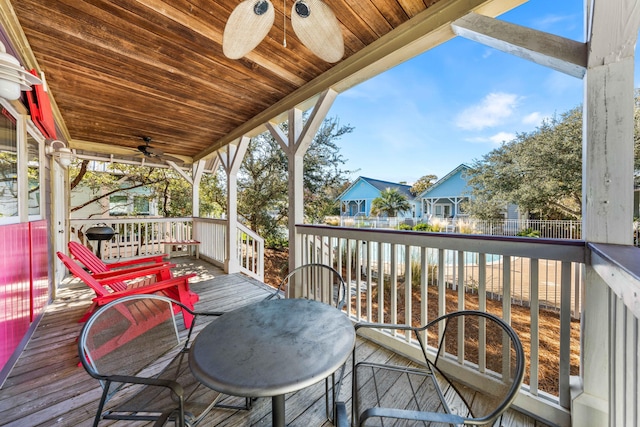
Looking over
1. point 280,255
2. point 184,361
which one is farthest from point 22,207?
point 280,255

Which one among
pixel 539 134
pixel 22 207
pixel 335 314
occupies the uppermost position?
pixel 539 134

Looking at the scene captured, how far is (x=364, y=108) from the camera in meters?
12.9

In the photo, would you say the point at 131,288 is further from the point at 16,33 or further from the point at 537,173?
the point at 537,173

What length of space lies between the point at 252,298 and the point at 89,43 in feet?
10.4

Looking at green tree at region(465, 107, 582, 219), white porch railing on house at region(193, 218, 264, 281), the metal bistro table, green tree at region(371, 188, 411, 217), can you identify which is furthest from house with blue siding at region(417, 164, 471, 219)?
the metal bistro table

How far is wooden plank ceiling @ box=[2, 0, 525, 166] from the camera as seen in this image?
178 centimetres

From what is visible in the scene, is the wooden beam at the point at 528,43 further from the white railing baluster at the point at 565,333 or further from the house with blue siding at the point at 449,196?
the house with blue siding at the point at 449,196

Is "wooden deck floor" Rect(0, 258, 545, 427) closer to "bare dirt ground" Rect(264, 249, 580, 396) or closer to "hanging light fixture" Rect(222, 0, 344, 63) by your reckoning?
"bare dirt ground" Rect(264, 249, 580, 396)

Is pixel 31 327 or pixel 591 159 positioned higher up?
pixel 591 159

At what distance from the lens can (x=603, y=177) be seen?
1207mm

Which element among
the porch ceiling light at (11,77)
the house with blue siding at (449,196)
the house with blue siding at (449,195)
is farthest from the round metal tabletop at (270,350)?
the house with blue siding at (449,195)

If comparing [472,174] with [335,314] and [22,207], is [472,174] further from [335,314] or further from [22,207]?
[22,207]

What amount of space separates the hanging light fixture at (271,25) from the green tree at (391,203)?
46.2ft

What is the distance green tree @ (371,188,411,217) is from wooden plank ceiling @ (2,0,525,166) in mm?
12270
